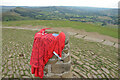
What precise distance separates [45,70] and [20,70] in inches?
65.2

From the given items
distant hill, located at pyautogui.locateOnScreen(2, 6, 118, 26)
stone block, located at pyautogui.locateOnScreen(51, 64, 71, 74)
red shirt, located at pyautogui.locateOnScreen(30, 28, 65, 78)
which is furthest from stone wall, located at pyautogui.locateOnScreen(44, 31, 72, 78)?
distant hill, located at pyautogui.locateOnScreen(2, 6, 118, 26)

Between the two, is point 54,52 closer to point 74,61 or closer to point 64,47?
point 64,47

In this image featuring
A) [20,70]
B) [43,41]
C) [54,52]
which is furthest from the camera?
[20,70]

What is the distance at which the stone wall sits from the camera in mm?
2942

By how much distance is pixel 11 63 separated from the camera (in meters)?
4.55

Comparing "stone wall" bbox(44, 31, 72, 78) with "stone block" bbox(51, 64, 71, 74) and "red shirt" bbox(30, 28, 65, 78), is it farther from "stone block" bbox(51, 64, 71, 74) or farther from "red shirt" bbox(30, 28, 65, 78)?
"red shirt" bbox(30, 28, 65, 78)

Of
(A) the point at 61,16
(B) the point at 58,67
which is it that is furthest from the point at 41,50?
(A) the point at 61,16

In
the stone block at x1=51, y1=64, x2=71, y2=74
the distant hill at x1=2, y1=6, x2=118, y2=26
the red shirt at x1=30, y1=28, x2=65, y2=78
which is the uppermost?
the distant hill at x1=2, y1=6, x2=118, y2=26

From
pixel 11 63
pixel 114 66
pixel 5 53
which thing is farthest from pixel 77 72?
pixel 5 53

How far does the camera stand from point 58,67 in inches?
119

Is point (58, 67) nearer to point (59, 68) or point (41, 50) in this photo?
point (59, 68)

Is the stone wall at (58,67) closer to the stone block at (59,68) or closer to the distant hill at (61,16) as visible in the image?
the stone block at (59,68)

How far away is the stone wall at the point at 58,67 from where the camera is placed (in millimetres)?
2942

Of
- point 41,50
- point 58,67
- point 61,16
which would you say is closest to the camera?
point 41,50
